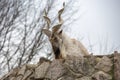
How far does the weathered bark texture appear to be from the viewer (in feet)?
24.7

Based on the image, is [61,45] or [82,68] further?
[61,45]

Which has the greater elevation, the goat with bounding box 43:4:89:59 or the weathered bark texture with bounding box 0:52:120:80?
the goat with bounding box 43:4:89:59

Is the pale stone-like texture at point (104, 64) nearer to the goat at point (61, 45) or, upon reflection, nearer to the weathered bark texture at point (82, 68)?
the weathered bark texture at point (82, 68)

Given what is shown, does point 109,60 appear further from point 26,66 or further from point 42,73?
point 26,66

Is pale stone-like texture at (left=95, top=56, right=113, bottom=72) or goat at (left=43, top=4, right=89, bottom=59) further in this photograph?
goat at (left=43, top=4, right=89, bottom=59)

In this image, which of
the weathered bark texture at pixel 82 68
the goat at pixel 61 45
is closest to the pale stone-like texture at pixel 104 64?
the weathered bark texture at pixel 82 68

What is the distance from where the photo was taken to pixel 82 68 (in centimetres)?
790

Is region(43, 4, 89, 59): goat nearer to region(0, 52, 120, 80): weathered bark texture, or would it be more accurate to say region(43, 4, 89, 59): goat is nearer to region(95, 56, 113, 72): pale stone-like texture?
region(0, 52, 120, 80): weathered bark texture

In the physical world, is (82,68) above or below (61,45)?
below

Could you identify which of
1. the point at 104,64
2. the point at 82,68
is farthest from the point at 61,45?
the point at 104,64

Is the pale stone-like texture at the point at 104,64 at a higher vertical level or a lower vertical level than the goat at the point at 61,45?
lower

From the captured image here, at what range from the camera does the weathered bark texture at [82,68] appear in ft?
24.7

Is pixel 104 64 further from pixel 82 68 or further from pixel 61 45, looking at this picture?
pixel 61 45

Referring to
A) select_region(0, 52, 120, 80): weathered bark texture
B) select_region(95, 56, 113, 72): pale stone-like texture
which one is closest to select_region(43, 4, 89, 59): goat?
select_region(0, 52, 120, 80): weathered bark texture
